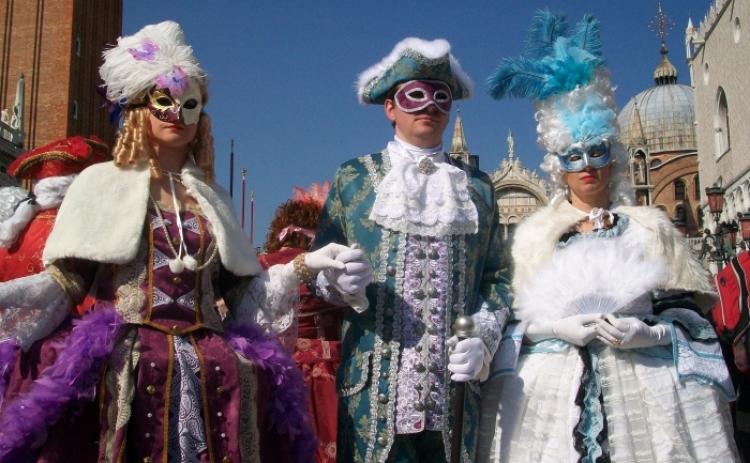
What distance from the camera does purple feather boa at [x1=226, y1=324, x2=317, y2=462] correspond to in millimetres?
3113

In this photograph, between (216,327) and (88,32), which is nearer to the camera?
(216,327)

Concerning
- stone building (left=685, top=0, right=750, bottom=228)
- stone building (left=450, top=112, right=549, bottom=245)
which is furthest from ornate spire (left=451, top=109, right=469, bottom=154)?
stone building (left=685, top=0, right=750, bottom=228)

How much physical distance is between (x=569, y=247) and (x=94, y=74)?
3045 cm

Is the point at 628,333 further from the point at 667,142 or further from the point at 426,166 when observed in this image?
the point at 667,142

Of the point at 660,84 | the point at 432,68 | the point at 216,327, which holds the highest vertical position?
the point at 660,84

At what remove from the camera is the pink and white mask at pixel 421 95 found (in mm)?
3658

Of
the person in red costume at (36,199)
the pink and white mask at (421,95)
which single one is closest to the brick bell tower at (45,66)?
the person in red costume at (36,199)

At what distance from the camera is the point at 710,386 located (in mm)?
3486

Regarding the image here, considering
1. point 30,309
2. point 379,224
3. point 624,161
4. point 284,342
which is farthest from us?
point 624,161

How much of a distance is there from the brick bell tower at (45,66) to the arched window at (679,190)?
4227 cm

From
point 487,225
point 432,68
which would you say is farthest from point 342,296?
point 432,68

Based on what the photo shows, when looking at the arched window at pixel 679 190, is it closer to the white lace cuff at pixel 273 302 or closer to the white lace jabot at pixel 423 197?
the white lace jabot at pixel 423 197

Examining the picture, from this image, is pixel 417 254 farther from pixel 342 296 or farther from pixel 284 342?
pixel 284 342

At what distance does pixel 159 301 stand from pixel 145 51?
1.02m
